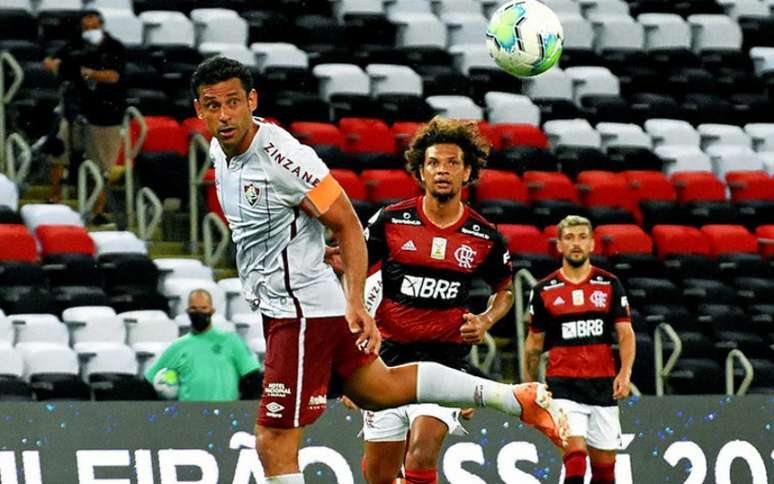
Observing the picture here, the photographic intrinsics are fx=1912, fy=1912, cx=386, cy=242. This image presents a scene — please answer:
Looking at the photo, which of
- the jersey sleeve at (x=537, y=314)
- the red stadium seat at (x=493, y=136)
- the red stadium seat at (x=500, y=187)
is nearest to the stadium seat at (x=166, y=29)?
the red stadium seat at (x=493, y=136)

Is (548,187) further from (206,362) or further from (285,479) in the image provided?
(285,479)

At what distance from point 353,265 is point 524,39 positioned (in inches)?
155

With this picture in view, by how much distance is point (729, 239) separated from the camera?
Answer: 15.6 m

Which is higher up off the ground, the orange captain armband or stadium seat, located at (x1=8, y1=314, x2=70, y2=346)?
the orange captain armband

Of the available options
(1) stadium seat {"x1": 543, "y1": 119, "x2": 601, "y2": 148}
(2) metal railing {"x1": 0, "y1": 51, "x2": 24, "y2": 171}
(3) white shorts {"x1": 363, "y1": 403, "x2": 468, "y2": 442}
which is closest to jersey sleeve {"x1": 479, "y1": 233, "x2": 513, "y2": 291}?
(3) white shorts {"x1": 363, "y1": 403, "x2": 468, "y2": 442}

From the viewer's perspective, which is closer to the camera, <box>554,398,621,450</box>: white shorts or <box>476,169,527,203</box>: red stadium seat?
<box>554,398,621,450</box>: white shorts

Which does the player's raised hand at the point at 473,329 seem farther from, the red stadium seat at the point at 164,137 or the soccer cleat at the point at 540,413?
the red stadium seat at the point at 164,137

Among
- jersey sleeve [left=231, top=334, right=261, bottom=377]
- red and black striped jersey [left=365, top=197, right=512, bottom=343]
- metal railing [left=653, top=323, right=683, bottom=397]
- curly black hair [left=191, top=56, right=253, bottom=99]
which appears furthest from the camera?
metal railing [left=653, top=323, right=683, bottom=397]

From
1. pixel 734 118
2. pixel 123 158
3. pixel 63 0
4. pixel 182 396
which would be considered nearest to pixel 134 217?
pixel 123 158

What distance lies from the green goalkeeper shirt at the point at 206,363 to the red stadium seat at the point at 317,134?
10.4ft

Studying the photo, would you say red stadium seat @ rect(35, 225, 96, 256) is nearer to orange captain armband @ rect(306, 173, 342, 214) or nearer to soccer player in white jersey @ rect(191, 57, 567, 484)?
soccer player in white jersey @ rect(191, 57, 567, 484)

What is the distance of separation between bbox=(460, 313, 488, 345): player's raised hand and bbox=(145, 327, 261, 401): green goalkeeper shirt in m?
2.96

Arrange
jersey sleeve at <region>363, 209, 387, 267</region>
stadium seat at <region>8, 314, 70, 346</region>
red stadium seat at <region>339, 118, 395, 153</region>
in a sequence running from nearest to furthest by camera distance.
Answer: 1. jersey sleeve at <region>363, 209, 387, 267</region>
2. stadium seat at <region>8, 314, 70, 346</region>
3. red stadium seat at <region>339, 118, 395, 153</region>

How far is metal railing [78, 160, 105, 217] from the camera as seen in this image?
13.3 metres
